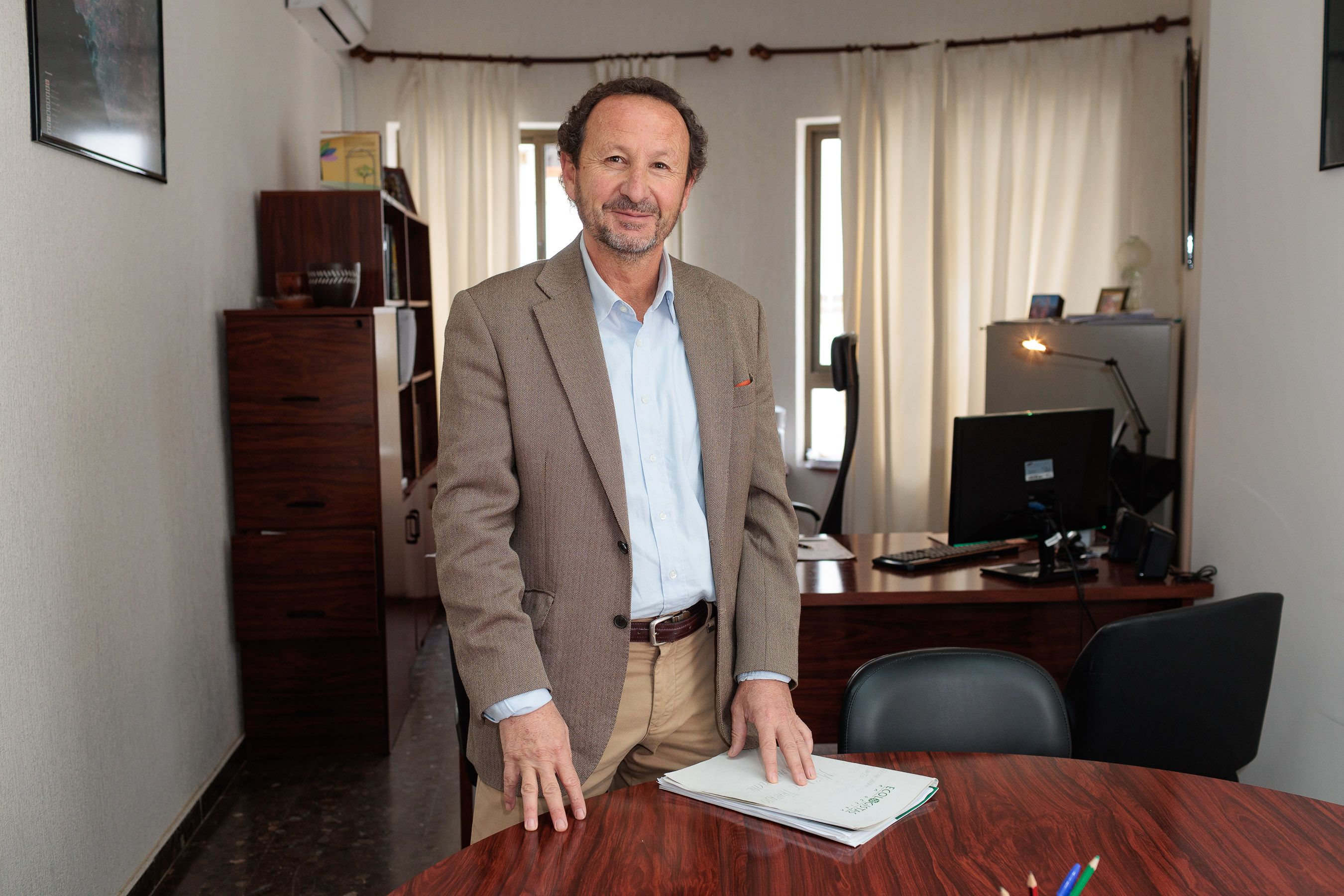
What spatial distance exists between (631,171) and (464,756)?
1207 millimetres

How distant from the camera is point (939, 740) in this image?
5.66 ft

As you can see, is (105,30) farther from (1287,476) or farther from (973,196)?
Result: (973,196)

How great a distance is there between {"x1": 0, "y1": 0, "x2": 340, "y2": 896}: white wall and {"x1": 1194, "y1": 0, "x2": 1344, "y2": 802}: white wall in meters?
2.67

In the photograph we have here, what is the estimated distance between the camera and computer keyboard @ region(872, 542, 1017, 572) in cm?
296

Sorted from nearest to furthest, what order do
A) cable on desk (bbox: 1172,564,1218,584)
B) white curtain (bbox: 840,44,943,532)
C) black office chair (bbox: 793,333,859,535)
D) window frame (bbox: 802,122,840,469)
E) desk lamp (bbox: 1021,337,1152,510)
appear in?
cable on desk (bbox: 1172,564,1218,584), black office chair (bbox: 793,333,859,535), desk lamp (bbox: 1021,337,1152,510), white curtain (bbox: 840,44,943,532), window frame (bbox: 802,122,840,469)

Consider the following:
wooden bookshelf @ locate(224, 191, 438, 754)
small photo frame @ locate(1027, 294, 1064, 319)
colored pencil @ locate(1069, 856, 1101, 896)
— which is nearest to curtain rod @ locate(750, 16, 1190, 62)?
small photo frame @ locate(1027, 294, 1064, 319)

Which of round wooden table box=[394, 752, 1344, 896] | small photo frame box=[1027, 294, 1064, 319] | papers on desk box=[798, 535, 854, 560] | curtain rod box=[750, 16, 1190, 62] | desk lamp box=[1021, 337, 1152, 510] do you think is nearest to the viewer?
round wooden table box=[394, 752, 1344, 896]

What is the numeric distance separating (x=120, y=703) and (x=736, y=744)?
1802 mm

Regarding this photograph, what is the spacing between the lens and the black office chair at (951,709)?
1.71 meters

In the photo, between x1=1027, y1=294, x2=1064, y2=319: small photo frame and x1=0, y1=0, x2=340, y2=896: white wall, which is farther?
x1=1027, y1=294, x2=1064, y2=319: small photo frame

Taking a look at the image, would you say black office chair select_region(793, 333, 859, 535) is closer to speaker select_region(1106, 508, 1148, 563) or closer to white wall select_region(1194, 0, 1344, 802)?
speaker select_region(1106, 508, 1148, 563)

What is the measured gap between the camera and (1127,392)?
421cm

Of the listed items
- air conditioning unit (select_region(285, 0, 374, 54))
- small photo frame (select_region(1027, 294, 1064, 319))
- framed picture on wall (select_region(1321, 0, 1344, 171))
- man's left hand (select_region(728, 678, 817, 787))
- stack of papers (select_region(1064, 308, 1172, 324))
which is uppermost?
air conditioning unit (select_region(285, 0, 374, 54))

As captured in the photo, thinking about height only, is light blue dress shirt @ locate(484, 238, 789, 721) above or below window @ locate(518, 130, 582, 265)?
below
